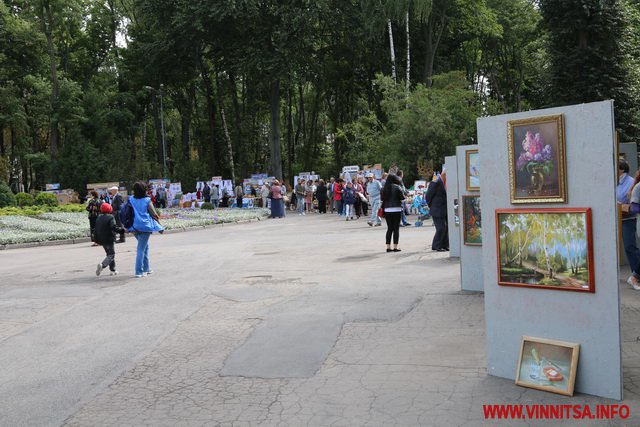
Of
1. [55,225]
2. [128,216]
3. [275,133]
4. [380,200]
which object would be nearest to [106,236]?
[128,216]

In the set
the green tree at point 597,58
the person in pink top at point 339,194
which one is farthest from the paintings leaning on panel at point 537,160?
the green tree at point 597,58

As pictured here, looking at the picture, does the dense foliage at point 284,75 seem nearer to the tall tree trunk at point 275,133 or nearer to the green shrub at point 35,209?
the tall tree trunk at point 275,133

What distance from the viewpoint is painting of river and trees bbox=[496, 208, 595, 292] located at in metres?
4.79

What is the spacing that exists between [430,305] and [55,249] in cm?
1521

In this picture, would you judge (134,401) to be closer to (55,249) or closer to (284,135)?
(55,249)

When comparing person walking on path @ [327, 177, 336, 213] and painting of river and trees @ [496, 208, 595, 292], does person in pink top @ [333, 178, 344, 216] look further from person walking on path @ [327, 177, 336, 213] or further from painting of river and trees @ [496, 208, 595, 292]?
painting of river and trees @ [496, 208, 595, 292]

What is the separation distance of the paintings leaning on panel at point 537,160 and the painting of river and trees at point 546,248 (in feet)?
0.43

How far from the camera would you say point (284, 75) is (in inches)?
1561

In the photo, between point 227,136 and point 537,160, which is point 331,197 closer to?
point 227,136

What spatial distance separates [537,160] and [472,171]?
3.90 meters

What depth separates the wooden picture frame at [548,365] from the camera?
4812 millimetres

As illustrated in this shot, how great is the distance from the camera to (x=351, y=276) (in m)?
11.1

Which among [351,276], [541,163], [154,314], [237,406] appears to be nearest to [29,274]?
[154,314]

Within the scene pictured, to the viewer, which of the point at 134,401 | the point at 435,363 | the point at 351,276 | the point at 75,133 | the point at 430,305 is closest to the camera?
the point at 134,401
